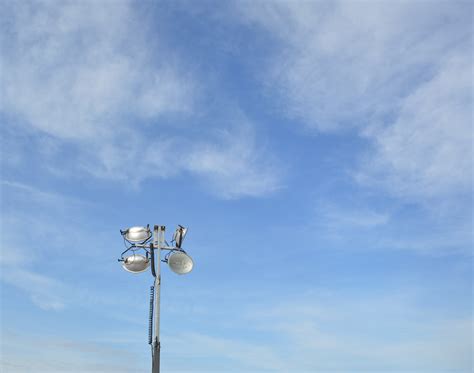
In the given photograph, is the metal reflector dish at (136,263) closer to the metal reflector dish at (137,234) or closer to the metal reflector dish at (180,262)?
the metal reflector dish at (137,234)

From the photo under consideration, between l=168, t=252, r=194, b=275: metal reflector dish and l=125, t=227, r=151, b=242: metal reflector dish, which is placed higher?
l=125, t=227, r=151, b=242: metal reflector dish

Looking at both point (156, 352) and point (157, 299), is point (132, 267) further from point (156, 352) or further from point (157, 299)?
point (156, 352)

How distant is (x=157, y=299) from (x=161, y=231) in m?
2.39

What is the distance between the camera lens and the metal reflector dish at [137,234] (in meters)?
18.1

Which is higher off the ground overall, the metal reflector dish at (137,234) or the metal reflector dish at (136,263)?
the metal reflector dish at (137,234)

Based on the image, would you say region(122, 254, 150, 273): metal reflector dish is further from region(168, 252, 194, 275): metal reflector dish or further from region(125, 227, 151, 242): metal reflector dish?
region(168, 252, 194, 275): metal reflector dish

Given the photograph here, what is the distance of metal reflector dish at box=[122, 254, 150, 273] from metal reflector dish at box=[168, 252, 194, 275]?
2.71 ft

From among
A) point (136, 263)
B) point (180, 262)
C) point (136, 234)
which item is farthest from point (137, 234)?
point (180, 262)

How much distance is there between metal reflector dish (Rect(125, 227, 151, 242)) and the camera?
1809 centimetres

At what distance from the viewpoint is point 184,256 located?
59.8 feet

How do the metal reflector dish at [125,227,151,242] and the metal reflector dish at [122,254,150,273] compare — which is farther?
the metal reflector dish at [125,227,151,242]

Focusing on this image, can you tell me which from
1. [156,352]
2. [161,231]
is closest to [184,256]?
[161,231]

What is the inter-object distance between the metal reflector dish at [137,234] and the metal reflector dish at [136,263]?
22.5 inches

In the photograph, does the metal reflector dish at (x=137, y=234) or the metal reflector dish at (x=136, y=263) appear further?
the metal reflector dish at (x=137, y=234)
